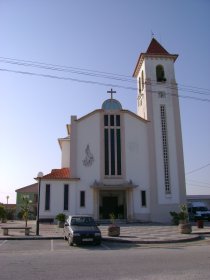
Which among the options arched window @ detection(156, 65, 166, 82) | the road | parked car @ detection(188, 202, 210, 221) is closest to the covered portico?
parked car @ detection(188, 202, 210, 221)

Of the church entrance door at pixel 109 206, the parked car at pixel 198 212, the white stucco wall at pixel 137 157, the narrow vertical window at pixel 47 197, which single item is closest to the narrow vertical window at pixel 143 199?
the white stucco wall at pixel 137 157

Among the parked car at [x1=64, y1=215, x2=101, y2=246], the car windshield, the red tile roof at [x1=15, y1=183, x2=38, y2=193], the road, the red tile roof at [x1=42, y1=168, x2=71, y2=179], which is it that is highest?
the red tile roof at [x1=15, y1=183, x2=38, y2=193]

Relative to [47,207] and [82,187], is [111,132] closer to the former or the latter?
[82,187]

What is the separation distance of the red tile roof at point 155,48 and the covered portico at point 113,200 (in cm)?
1601

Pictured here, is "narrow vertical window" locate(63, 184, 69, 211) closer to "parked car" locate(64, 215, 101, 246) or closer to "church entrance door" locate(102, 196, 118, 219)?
"church entrance door" locate(102, 196, 118, 219)

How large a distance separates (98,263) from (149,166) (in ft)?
80.9

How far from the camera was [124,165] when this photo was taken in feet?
112

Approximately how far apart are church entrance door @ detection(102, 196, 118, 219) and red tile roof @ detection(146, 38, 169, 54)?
57.2 ft

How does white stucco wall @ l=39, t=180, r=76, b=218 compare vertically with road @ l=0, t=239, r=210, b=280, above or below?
→ above

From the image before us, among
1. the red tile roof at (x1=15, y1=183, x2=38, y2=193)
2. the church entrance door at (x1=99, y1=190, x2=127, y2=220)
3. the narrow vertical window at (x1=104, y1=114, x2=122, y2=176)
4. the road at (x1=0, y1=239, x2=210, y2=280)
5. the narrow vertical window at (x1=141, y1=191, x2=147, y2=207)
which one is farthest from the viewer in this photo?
the red tile roof at (x1=15, y1=183, x2=38, y2=193)

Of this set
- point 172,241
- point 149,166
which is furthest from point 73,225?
point 149,166

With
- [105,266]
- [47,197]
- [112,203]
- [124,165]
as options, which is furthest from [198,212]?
[105,266]

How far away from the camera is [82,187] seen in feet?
109

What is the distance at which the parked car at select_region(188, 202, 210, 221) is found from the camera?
37625mm
